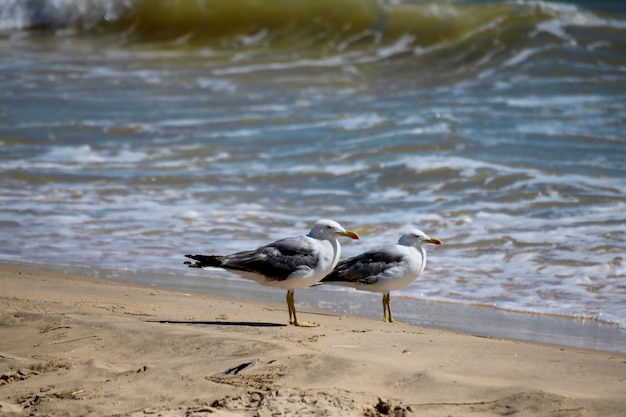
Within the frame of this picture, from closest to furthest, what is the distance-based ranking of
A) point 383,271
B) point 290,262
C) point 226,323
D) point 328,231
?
point 226,323
point 290,262
point 328,231
point 383,271

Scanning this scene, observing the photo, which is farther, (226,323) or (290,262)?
(290,262)

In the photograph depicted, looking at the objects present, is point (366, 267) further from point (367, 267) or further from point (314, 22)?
point (314, 22)

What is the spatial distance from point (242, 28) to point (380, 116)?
365 inches

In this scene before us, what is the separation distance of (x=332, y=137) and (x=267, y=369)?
922cm

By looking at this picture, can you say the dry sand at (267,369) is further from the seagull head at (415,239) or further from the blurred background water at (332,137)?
the blurred background water at (332,137)

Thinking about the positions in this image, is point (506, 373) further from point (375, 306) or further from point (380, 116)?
point (380, 116)

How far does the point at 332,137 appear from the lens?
13.1 metres

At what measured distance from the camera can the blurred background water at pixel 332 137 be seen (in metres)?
7.97

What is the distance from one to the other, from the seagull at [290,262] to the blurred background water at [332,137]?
1015mm

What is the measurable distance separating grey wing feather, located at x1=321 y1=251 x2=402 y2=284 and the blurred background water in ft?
1.49

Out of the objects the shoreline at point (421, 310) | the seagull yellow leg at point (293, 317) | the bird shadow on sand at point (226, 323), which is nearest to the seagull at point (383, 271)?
the shoreline at point (421, 310)

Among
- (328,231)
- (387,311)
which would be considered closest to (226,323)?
(328,231)

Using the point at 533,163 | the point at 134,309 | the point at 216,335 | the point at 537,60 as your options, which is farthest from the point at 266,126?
the point at 216,335

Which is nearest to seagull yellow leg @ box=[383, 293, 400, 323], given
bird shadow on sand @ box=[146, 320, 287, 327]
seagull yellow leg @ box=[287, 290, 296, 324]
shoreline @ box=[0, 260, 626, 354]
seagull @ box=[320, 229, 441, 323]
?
seagull @ box=[320, 229, 441, 323]
